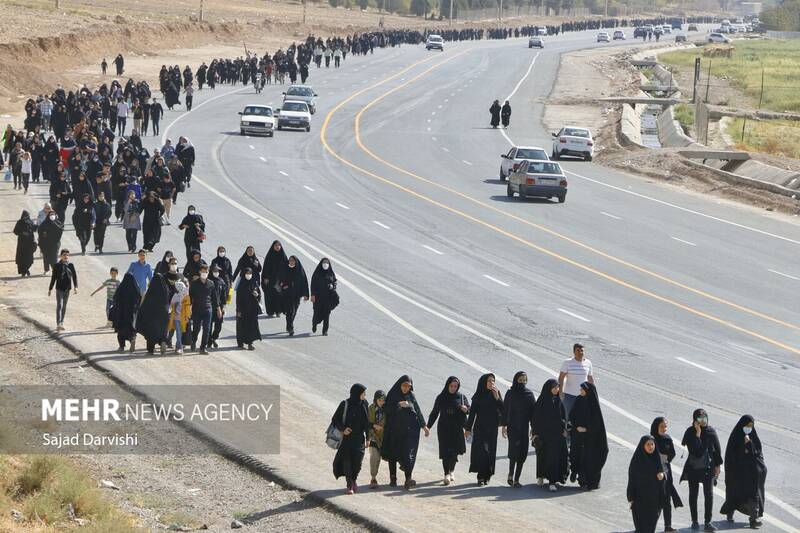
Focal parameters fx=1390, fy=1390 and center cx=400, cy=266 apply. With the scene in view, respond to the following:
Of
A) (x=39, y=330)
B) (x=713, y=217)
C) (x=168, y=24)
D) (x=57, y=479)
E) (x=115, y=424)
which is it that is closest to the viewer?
(x=57, y=479)

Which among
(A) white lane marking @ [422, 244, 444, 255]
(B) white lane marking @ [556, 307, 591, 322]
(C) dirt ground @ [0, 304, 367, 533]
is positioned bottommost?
(B) white lane marking @ [556, 307, 591, 322]

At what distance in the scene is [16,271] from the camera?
2627cm

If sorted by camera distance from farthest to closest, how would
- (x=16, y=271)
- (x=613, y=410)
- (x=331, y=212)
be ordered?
1. (x=331, y=212)
2. (x=16, y=271)
3. (x=613, y=410)

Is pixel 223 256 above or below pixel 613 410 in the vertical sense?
above

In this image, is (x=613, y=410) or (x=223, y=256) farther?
(x=223, y=256)

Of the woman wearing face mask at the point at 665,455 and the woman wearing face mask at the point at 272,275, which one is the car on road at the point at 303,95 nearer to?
the woman wearing face mask at the point at 272,275

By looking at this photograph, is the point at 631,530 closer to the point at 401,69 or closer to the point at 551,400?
the point at 551,400

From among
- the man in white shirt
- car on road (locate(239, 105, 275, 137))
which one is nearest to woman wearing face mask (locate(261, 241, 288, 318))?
the man in white shirt

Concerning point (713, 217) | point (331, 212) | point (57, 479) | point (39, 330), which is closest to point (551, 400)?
point (57, 479)

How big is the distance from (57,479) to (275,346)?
8.37 metres

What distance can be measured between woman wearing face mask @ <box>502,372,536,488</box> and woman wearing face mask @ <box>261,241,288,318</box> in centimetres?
845

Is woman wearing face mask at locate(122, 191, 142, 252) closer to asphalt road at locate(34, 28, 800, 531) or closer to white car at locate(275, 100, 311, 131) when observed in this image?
asphalt road at locate(34, 28, 800, 531)

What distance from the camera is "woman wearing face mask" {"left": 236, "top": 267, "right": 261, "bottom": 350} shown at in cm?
2078

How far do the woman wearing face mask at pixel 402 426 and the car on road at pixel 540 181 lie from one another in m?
27.4
